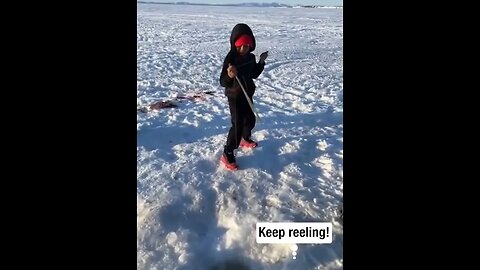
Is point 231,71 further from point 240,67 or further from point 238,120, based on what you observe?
point 238,120

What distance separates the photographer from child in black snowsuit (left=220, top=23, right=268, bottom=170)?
10.0 ft

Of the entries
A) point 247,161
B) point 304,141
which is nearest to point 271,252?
point 247,161

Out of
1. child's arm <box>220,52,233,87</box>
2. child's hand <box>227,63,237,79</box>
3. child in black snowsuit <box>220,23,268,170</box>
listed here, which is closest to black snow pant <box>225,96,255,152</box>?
child in black snowsuit <box>220,23,268,170</box>

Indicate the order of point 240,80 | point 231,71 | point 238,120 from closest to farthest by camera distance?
point 231,71
point 240,80
point 238,120

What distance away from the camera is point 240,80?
3227 mm

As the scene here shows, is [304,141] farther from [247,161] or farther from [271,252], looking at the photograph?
[271,252]

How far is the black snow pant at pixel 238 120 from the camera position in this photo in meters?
3.38

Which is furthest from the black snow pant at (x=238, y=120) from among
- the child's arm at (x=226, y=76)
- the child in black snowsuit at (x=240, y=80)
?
the child's arm at (x=226, y=76)

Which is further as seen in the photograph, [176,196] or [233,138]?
[233,138]

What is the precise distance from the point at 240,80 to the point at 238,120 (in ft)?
1.23

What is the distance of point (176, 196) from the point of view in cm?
307

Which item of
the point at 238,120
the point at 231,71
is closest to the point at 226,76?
the point at 231,71

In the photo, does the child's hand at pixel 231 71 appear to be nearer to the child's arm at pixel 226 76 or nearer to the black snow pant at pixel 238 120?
the child's arm at pixel 226 76
